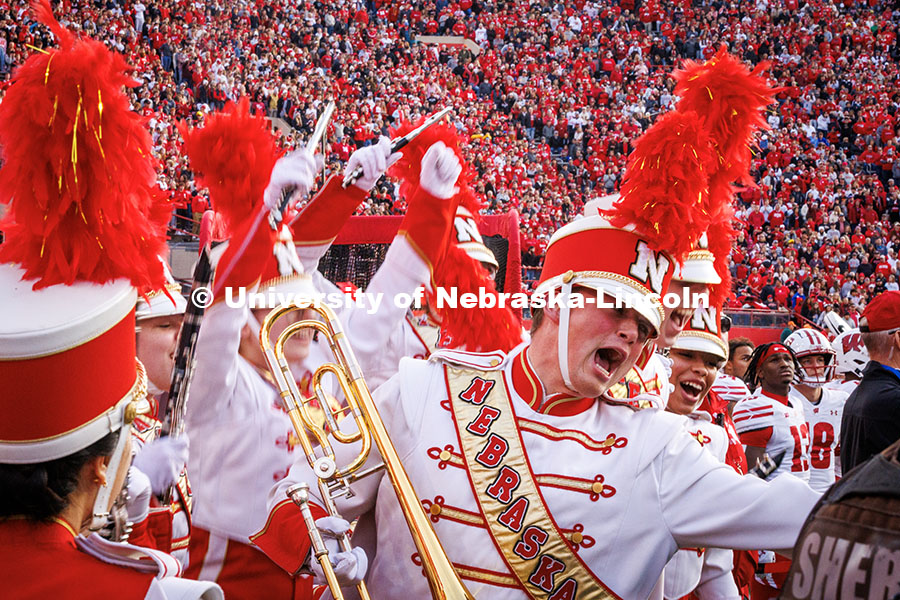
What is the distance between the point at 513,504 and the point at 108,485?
983mm

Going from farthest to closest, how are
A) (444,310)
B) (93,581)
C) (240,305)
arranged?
(444,310)
(240,305)
(93,581)

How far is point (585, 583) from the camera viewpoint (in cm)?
235

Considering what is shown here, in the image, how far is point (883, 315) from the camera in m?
4.57

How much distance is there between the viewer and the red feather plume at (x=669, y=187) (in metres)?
2.65

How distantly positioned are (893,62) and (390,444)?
29.6 metres

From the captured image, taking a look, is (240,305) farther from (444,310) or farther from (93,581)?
(444,310)

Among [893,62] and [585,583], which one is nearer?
[585,583]

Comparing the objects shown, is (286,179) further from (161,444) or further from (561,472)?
(561,472)

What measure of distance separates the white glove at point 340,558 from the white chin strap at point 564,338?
648 millimetres

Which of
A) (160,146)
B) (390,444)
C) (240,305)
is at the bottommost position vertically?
(390,444)

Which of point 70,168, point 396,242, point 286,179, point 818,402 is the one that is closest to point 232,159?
point 286,179

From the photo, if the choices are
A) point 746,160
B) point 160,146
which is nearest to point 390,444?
point 746,160

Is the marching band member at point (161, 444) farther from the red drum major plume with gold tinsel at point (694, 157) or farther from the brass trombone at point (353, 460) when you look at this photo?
the red drum major plume with gold tinsel at point (694, 157)

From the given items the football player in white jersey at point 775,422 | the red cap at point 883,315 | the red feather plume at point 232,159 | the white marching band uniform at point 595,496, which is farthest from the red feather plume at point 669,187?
the football player in white jersey at point 775,422
